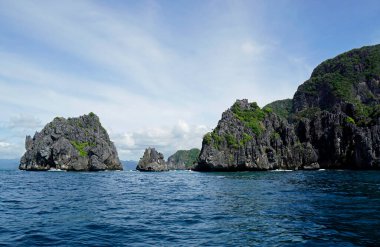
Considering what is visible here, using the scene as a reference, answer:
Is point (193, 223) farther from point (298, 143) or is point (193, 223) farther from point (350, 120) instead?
point (350, 120)

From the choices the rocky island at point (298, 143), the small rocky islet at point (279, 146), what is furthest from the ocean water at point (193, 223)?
the small rocky islet at point (279, 146)

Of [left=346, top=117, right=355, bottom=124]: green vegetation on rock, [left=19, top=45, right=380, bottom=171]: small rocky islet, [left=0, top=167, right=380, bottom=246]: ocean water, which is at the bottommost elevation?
[left=0, top=167, right=380, bottom=246]: ocean water

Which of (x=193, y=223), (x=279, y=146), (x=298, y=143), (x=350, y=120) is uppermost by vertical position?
(x=350, y=120)

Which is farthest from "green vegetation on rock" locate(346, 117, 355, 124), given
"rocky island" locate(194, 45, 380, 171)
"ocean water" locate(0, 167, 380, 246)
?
"ocean water" locate(0, 167, 380, 246)

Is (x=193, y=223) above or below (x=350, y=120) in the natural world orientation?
below

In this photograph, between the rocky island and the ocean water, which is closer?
the ocean water

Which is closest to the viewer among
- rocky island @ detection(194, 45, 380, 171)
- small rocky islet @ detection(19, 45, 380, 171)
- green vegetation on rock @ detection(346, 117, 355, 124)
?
rocky island @ detection(194, 45, 380, 171)

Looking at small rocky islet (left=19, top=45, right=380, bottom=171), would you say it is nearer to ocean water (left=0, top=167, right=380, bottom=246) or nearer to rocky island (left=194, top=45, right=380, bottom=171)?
rocky island (left=194, top=45, right=380, bottom=171)

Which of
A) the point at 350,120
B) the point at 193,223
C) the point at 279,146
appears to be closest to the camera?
the point at 193,223

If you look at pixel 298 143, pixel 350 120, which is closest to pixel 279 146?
pixel 298 143

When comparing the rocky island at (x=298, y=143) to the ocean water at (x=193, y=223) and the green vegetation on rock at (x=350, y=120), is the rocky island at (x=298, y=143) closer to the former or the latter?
the green vegetation on rock at (x=350, y=120)

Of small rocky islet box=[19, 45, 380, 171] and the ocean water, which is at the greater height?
small rocky islet box=[19, 45, 380, 171]

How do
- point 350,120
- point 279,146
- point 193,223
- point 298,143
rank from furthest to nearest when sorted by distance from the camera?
point 298,143
point 279,146
point 350,120
point 193,223

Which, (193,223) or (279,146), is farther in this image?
(279,146)
